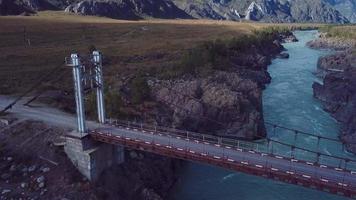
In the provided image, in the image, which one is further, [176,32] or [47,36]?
[176,32]

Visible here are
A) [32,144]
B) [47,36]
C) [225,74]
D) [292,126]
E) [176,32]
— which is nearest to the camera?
[32,144]

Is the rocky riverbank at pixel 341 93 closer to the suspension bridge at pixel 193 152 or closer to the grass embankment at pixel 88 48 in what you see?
the suspension bridge at pixel 193 152

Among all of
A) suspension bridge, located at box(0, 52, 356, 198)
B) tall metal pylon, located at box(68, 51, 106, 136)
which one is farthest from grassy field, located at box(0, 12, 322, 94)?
suspension bridge, located at box(0, 52, 356, 198)

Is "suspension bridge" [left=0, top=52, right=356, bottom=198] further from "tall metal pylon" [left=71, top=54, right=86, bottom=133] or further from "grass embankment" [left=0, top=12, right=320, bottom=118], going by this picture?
"grass embankment" [left=0, top=12, right=320, bottom=118]

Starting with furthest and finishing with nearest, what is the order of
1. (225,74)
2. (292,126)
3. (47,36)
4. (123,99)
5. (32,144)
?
(47,36) < (225,74) < (292,126) < (123,99) < (32,144)

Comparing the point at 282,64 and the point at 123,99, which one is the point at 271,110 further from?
the point at 282,64

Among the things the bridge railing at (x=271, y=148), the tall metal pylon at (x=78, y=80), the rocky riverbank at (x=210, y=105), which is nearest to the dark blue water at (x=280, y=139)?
the bridge railing at (x=271, y=148)

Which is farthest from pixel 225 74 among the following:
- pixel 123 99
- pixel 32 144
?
pixel 32 144
